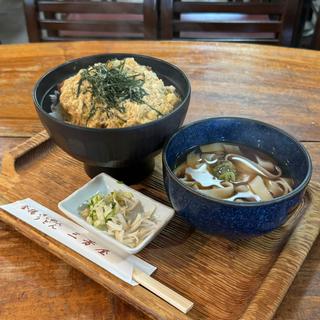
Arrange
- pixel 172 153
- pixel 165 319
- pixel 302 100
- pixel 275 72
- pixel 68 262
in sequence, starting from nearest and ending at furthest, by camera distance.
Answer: pixel 165 319 < pixel 68 262 < pixel 172 153 < pixel 302 100 < pixel 275 72

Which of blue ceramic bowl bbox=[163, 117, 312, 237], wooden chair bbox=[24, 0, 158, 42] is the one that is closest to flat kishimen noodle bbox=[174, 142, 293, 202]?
blue ceramic bowl bbox=[163, 117, 312, 237]

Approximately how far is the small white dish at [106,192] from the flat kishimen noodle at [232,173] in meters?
0.08

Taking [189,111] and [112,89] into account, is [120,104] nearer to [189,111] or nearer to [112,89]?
[112,89]

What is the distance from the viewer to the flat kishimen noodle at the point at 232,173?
0.88 metres

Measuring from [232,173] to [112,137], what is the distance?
0.27 meters

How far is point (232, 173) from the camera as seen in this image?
0.93 m

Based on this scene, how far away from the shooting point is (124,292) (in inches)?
30.1

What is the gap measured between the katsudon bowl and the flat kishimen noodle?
0.09 metres

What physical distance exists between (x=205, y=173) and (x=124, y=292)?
32 centimetres

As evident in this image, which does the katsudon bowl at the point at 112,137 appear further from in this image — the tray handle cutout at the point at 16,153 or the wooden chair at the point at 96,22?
the wooden chair at the point at 96,22

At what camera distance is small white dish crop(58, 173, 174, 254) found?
827 mm

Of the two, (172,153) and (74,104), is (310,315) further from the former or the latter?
(74,104)

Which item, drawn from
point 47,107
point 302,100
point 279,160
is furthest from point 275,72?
point 47,107

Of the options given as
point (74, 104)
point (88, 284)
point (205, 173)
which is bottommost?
point (88, 284)
